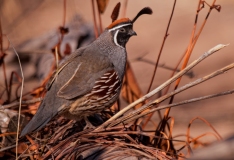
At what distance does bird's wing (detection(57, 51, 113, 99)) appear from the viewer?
2.80 m

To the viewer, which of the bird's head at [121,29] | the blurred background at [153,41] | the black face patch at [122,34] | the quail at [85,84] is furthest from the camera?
the blurred background at [153,41]

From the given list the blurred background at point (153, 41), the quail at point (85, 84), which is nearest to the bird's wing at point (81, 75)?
the quail at point (85, 84)

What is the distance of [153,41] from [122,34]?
433cm

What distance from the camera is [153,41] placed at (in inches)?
289

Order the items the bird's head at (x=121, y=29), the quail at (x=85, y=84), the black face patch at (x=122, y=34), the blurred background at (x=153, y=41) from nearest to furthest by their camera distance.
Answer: the quail at (x=85, y=84) → the bird's head at (x=121, y=29) → the black face patch at (x=122, y=34) → the blurred background at (x=153, y=41)

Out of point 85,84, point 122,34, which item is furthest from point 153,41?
point 85,84

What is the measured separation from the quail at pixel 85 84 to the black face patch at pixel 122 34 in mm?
30

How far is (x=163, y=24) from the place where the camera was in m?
7.93

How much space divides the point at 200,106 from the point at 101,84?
2.52 meters

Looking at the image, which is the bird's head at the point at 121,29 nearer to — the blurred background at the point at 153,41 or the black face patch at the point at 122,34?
the black face patch at the point at 122,34

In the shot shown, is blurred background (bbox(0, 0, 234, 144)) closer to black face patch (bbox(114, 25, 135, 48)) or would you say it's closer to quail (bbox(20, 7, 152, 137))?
black face patch (bbox(114, 25, 135, 48))

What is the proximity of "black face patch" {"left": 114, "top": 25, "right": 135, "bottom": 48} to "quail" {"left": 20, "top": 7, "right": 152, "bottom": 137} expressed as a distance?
1.2 inches

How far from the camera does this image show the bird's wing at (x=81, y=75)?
110 inches

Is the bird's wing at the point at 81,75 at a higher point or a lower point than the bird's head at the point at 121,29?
lower
